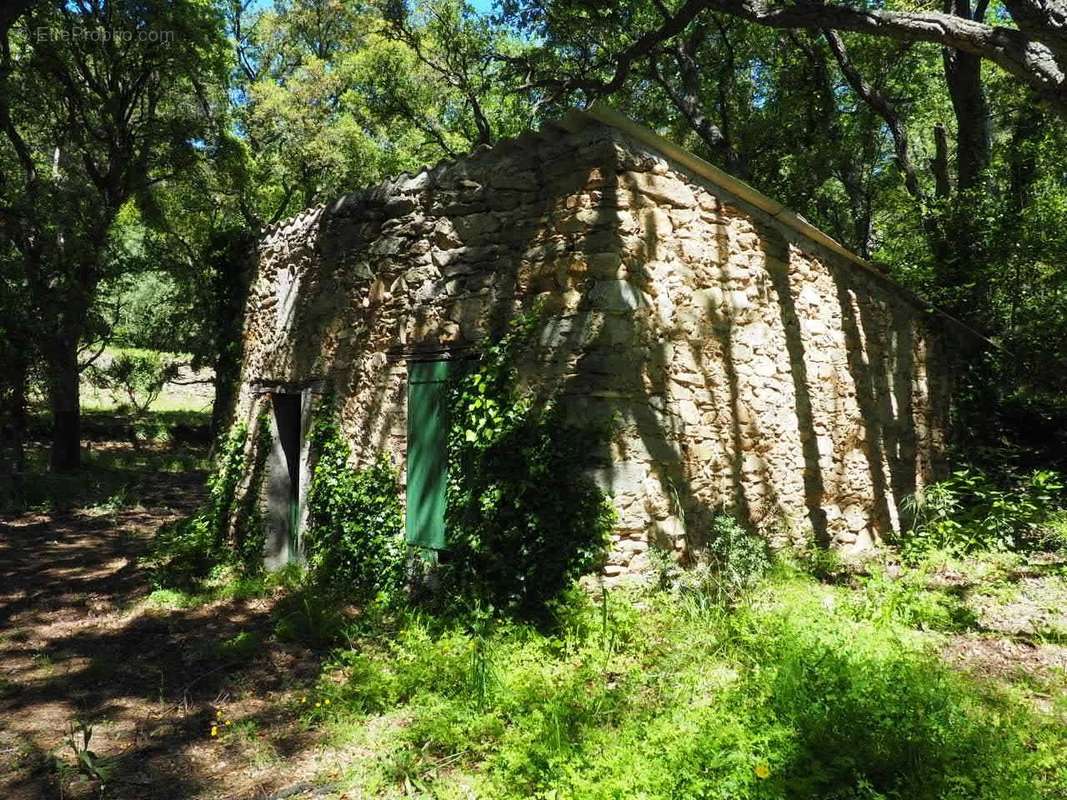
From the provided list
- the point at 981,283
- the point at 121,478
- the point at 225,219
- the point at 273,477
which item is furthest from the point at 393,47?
the point at 981,283

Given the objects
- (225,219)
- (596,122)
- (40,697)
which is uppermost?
(225,219)

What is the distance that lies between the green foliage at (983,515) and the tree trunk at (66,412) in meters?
13.1

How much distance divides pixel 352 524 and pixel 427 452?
1073 millimetres

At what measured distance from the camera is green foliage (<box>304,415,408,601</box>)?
554 cm

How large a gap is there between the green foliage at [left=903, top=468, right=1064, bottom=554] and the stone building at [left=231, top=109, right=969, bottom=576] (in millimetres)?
335

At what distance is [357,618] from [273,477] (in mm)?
Result: 2334

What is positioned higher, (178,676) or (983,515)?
(983,515)

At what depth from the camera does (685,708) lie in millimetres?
3365

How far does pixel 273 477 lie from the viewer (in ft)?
23.1

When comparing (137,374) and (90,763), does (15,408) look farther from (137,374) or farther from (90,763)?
(90,763)

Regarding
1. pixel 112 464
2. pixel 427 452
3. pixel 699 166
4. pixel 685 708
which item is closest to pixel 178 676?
pixel 427 452

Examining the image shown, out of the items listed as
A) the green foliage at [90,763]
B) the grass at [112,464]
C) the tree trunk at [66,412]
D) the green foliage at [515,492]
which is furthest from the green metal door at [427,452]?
the tree trunk at [66,412]

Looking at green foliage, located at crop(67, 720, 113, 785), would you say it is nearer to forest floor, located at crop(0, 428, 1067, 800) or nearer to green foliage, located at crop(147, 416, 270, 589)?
forest floor, located at crop(0, 428, 1067, 800)

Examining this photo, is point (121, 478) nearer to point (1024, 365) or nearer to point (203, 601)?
point (203, 601)
